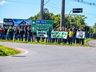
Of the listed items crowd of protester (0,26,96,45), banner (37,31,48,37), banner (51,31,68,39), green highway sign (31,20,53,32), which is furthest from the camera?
green highway sign (31,20,53,32)

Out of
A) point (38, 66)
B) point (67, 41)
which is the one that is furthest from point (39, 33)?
point (38, 66)

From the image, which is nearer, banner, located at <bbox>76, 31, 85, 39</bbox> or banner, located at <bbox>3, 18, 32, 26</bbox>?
banner, located at <bbox>76, 31, 85, 39</bbox>

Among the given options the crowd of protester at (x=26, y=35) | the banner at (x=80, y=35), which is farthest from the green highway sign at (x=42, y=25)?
the banner at (x=80, y=35)

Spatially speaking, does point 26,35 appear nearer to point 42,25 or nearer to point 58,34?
point 42,25

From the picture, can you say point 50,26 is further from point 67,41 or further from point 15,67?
point 15,67

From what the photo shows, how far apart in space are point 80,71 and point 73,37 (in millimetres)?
24918

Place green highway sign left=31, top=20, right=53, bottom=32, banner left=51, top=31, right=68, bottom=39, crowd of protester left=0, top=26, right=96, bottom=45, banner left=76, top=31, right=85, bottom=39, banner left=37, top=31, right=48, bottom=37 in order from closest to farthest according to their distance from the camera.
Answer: crowd of protester left=0, top=26, right=96, bottom=45
banner left=76, top=31, right=85, bottom=39
banner left=51, top=31, right=68, bottom=39
banner left=37, top=31, right=48, bottom=37
green highway sign left=31, top=20, right=53, bottom=32

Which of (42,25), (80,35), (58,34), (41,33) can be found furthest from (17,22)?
(80,35)

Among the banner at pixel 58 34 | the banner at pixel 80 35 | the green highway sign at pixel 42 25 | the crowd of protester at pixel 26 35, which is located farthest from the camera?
the green highway sign at pixel 42 25

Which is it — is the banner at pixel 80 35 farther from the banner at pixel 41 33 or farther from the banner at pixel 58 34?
the banner at pixel 41 33

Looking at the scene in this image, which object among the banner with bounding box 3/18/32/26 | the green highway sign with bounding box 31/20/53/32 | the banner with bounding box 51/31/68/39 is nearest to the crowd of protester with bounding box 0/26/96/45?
the banner with bounding box 51/31/68/39

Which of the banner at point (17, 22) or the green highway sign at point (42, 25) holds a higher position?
the banner at point (17, 22)

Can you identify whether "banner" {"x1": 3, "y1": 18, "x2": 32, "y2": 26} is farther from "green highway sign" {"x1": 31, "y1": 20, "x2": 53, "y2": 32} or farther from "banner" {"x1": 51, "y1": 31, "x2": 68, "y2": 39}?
"banner" {"x1": 51, "y1": 31, "x2": 68, "y2": 39}

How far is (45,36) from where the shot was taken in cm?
4341
